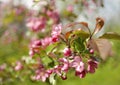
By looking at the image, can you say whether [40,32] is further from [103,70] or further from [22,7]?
[103,70]

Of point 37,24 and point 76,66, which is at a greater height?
point 76,66

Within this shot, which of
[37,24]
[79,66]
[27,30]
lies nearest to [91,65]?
[79,66]

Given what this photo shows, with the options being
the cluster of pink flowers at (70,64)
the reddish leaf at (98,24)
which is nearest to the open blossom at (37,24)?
the cluster of pink flowers at (70,64)

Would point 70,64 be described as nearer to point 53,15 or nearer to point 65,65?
point 65,65

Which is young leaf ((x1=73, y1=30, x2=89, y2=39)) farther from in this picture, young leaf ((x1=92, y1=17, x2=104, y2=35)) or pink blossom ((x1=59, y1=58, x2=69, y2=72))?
pink blossom ((x1=59, y1=58, x2=69, y2=72))

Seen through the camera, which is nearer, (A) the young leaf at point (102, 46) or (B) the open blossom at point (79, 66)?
(A) the young leaf at point (102, 46)

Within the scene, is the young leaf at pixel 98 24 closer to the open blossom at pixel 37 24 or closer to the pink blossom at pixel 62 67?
the pink blossom at pixel 62 67
